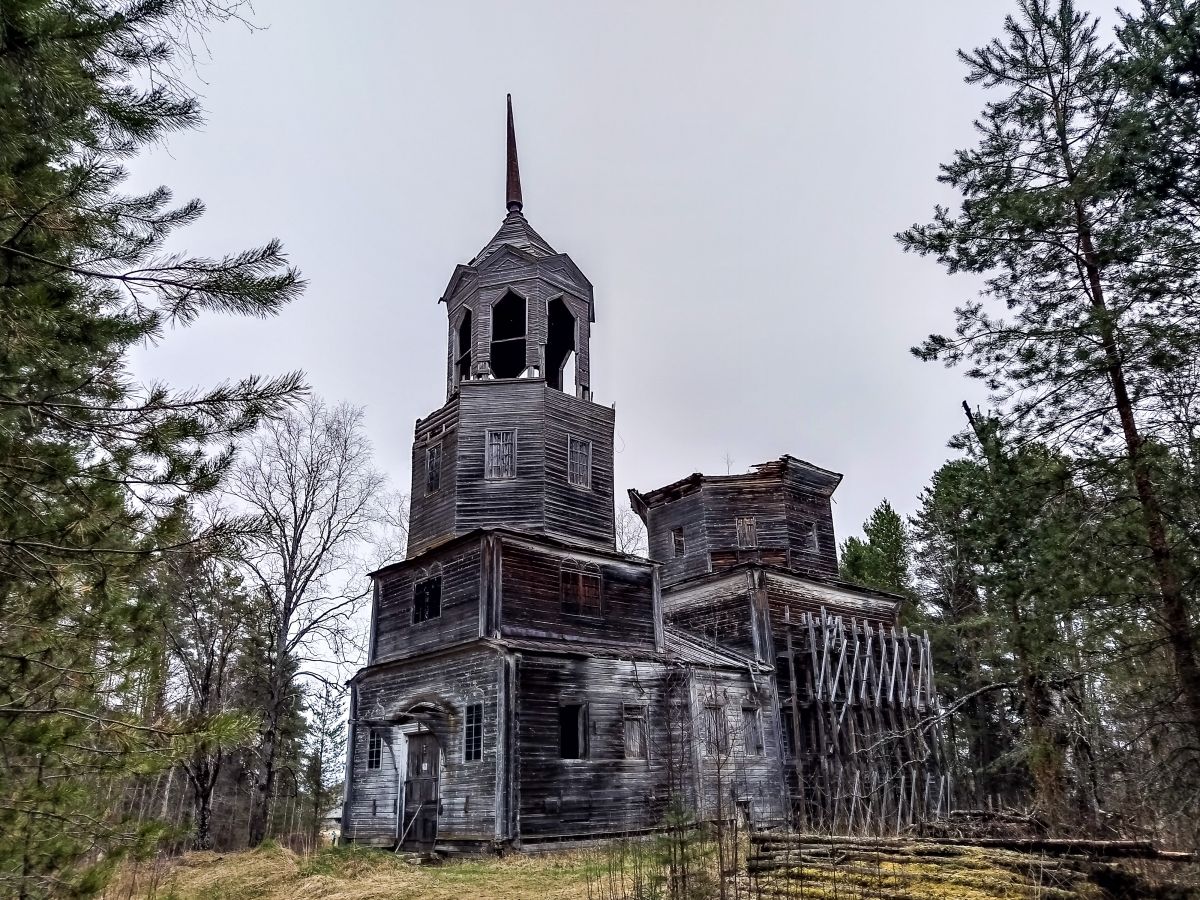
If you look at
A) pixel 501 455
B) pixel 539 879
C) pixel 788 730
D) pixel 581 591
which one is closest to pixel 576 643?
pixel 581 591

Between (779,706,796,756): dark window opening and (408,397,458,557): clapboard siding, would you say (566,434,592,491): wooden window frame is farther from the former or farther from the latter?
Result: (779,706,796,756): dark window opening

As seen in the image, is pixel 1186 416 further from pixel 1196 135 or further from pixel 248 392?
pixel 248 392

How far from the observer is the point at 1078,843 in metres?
8.58

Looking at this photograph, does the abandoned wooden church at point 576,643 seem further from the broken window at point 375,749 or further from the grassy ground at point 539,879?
the grassy ground at point 539,879

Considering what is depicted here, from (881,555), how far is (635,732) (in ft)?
77.7

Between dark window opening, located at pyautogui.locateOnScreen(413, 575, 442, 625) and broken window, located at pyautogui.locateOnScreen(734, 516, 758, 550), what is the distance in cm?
1199

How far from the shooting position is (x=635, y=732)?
20203mm

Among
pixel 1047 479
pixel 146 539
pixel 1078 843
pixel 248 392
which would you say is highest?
pixel 1047 479

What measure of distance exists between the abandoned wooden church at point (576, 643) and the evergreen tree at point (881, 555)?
1035 centimetres

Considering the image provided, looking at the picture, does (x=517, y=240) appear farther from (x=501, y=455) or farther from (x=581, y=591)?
(x=581, y=591)

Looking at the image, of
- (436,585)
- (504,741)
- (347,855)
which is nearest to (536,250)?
(436,585)

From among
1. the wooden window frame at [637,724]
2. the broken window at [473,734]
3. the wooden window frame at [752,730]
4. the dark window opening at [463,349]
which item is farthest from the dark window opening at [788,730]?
the dark window opening at [463,349]

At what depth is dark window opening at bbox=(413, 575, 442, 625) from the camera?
2120 centimetres

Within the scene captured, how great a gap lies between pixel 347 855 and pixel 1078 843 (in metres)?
13.0
